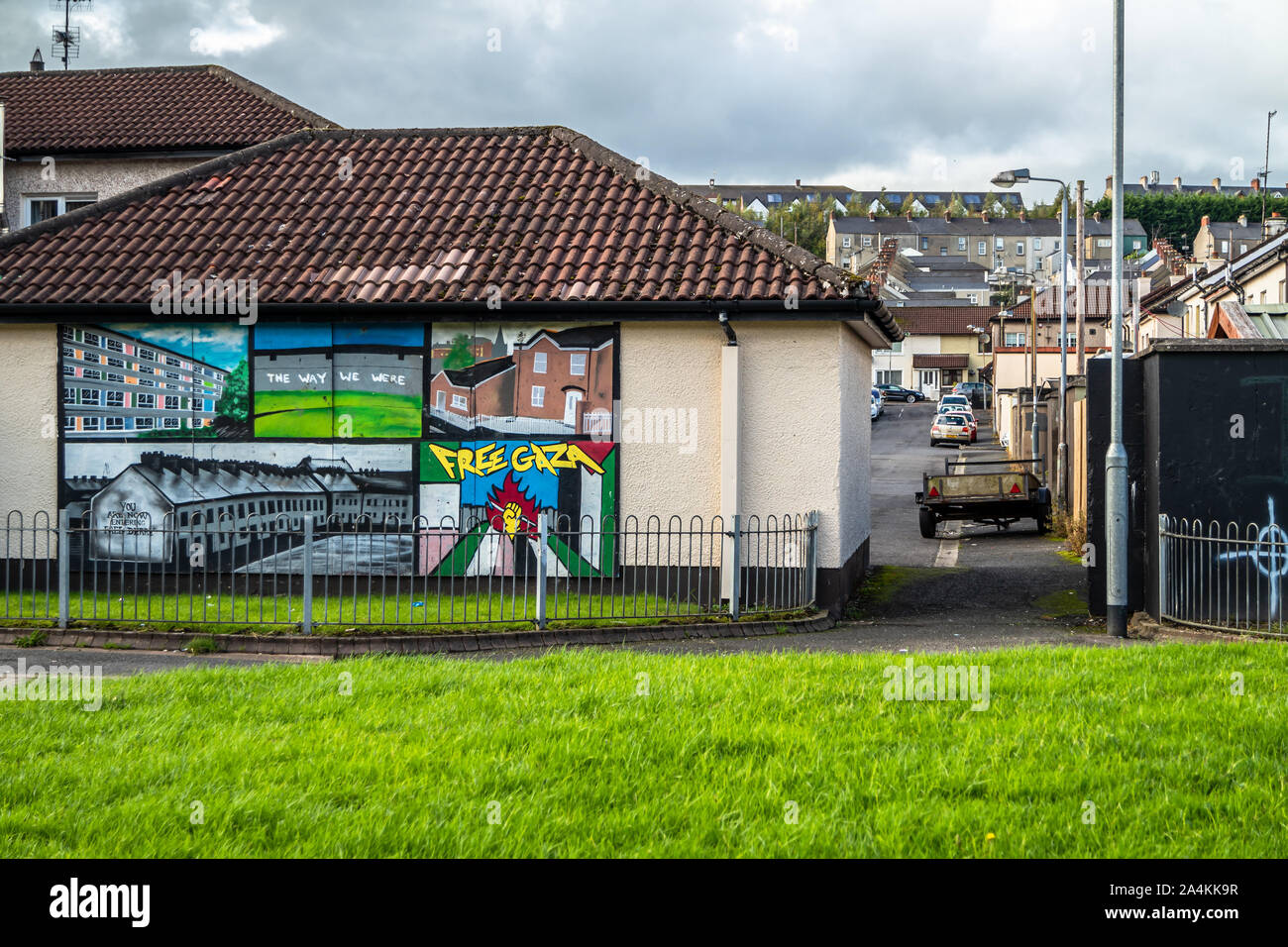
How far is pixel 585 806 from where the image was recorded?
5.82 meters

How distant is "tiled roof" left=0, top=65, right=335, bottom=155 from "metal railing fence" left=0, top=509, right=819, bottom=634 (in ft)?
33.2

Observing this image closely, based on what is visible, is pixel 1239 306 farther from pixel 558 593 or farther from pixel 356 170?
pixel 356 170

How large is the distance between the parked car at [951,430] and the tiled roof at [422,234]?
3688 centimetres

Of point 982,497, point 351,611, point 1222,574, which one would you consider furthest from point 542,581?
point 982,497

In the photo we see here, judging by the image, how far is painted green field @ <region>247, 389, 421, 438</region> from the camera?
1443cm

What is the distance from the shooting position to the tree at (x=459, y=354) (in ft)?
47.0

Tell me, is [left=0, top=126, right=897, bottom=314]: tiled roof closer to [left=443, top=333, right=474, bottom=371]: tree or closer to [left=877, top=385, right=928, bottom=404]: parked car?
[left=443, top=333, right=474, bottom=371]: tree

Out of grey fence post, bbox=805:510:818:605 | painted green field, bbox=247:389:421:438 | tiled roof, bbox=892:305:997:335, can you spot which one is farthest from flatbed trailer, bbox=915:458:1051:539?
tiled roof, bbox=892:305:997:335

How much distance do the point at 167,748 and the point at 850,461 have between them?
33.6 feet

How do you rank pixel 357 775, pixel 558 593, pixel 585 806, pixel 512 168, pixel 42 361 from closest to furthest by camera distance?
pixel 585 806
pixel 357 775
pixel 558 593
pixel 42 361
pixel 512 168

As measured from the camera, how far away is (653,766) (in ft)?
21.2

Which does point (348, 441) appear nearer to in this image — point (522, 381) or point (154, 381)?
point (522, 381)

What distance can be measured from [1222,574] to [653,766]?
7794 mm

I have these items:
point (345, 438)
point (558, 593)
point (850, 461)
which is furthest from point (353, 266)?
point (850, 461)
